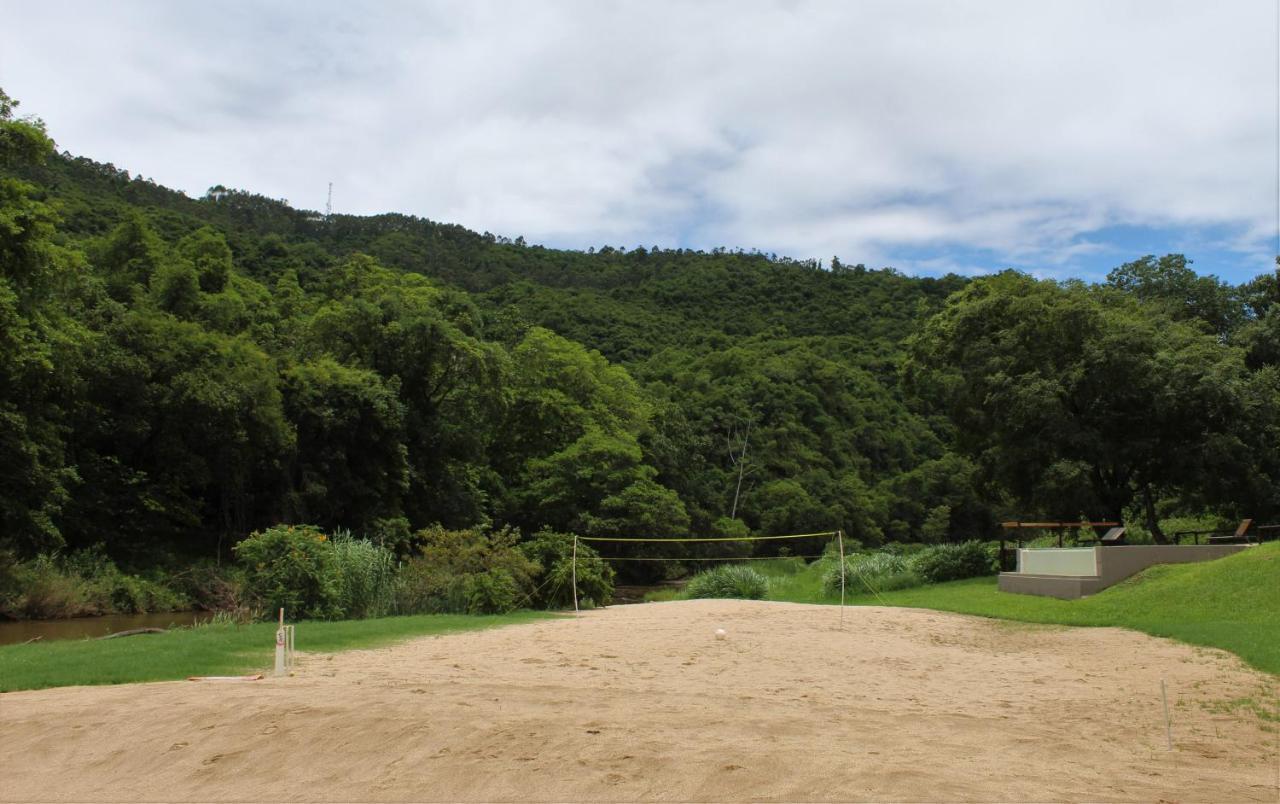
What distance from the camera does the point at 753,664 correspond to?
1236cm

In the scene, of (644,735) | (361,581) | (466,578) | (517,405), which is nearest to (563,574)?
(466,578)

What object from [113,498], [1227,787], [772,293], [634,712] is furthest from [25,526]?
[772,293]

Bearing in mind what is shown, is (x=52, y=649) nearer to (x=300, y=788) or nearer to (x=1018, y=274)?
(x=300, y=788)

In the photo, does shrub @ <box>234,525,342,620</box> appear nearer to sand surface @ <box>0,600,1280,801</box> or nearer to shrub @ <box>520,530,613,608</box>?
shrub @ <box>520,530,613,608</box>

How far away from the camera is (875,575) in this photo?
99.1 ft

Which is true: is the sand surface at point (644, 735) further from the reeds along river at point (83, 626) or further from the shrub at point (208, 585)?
the shrub at point (208, 585)

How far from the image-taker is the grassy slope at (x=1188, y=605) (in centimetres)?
1370

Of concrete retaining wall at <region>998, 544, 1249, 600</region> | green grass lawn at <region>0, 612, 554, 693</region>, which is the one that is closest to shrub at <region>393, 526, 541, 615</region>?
green grass lawn at <region>0, 612, 554, 693</region>

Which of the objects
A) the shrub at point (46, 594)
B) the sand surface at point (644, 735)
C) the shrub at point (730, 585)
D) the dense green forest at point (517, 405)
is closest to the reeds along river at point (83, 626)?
the shrub at point (46, 594)

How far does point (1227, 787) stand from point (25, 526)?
29.7 meters

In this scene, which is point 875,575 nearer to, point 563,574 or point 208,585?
point 563,574

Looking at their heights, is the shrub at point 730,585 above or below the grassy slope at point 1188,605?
below

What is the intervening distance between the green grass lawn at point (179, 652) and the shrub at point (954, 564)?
17.5 metres

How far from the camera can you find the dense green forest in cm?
2744
